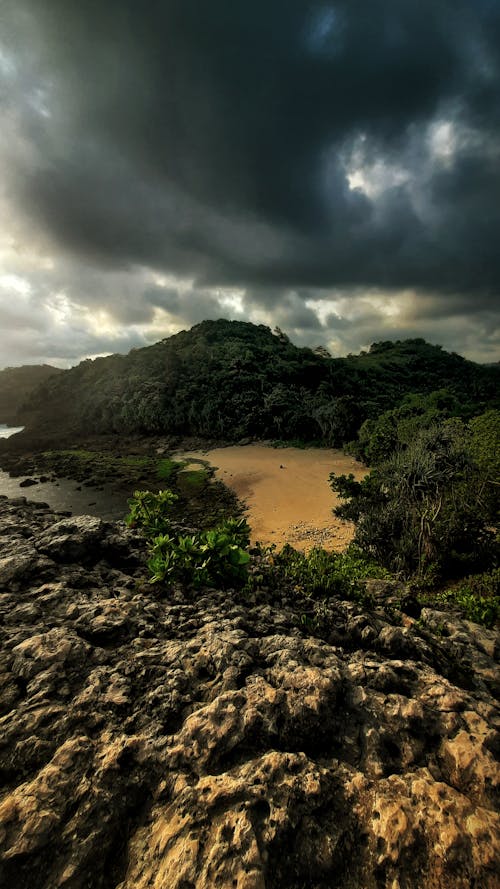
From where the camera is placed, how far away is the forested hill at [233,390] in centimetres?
3891

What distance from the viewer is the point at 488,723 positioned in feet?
9.55

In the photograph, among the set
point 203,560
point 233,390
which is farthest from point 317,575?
point 233,390

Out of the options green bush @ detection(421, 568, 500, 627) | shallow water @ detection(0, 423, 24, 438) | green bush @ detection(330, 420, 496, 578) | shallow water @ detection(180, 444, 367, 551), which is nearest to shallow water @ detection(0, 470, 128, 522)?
shallow water @ detection(180, 444, 367, 551)

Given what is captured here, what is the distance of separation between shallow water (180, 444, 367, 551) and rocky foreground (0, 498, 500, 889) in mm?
9546

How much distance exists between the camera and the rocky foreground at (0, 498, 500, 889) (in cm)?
202

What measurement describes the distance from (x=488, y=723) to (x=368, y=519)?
715cm

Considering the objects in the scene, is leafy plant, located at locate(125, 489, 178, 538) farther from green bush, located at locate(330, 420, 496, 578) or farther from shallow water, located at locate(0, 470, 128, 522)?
shallow water, located at locate(0, 470, 128, 522)

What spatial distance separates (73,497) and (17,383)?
9488cm

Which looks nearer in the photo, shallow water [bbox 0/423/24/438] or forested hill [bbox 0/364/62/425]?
shallow water [bbox 0/423/24/438]

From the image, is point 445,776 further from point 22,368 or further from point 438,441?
point 22,368

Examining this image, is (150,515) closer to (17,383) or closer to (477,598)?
(477,598)

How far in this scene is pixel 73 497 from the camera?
2305 cm

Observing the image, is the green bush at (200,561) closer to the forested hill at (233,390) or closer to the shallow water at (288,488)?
the shallow water at (288,488)

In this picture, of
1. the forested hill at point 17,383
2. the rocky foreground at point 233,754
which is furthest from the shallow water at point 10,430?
the rocky foreground at point 233,754
